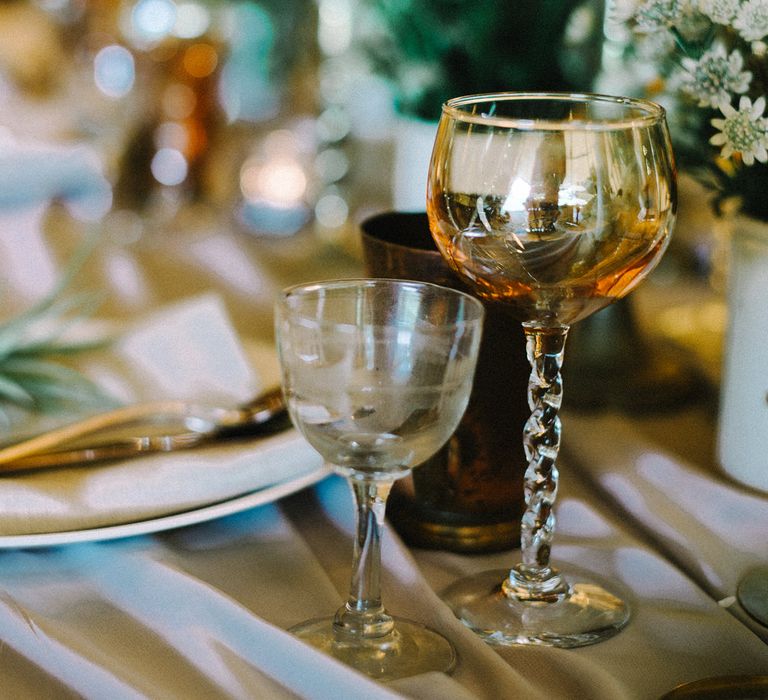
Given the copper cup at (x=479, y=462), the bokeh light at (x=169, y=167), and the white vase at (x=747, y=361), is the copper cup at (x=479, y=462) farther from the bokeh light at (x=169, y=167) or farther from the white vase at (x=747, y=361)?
the bokeh light at (x=169, y=167)

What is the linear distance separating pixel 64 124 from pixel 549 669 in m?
0.85

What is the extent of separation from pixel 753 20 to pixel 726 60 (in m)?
0.02

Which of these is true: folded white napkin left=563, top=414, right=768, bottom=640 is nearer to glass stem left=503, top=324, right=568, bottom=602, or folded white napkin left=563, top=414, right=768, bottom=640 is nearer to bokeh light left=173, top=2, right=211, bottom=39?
glass stem left=503, top=324, right=568, bottom=602

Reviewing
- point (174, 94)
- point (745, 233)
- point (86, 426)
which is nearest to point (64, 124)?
point (174, 94)

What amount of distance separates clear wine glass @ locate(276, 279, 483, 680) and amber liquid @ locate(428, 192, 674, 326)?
0.08ft

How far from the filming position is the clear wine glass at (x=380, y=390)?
34cm

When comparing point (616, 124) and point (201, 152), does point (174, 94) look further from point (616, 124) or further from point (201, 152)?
point (616, 124)

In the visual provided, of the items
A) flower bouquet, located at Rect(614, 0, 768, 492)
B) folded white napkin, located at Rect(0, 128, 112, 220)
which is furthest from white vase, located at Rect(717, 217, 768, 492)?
folded white napkin, located at Rect(0, 128, 112, 220)

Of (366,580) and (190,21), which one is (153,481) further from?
(190,21)

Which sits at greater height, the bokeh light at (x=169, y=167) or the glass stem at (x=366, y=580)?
the bokeh light at (x=169, y=167)

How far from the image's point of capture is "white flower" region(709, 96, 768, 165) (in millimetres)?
394

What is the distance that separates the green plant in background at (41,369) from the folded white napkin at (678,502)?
0.26 metres

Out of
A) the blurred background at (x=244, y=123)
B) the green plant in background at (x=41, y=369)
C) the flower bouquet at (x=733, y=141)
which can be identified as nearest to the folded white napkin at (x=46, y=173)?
the blurred background at (x=244, y=123)

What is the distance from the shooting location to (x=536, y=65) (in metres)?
0.63
